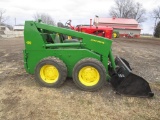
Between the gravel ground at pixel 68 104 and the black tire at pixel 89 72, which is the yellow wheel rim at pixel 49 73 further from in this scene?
the black tire at pixel 89 72

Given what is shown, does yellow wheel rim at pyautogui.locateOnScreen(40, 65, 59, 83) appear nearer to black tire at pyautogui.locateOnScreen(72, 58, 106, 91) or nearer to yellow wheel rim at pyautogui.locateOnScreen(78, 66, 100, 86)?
black tire at pyautogui.locateOnScreen(72, 58, 106, 91)

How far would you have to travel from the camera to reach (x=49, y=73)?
15.9 feet

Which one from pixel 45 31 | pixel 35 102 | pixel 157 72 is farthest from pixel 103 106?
pixel 157 72

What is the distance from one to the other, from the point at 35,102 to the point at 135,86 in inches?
81.5

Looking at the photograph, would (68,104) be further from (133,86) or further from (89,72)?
(133,86)

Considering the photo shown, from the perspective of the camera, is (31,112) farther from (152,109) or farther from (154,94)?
(154,94)

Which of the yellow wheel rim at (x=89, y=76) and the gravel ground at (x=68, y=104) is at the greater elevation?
the yellow wheel rim at (x=89, y=76)

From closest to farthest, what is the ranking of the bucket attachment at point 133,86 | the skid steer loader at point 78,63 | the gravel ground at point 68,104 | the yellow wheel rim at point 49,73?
the gravel ground at point 68,104 → the bucket attachment at point 133,86 → the skid steer loader at point 78,63 → the yellow wheel rim at point 49,73

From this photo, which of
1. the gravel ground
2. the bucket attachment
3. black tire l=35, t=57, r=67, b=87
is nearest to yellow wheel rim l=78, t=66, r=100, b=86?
the gravel ground

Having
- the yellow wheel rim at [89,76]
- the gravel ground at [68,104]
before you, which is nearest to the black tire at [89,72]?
the yellow wheel rim at [89,76]

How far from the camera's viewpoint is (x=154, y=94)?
14.9 ft

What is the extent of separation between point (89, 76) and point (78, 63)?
0.38 meters

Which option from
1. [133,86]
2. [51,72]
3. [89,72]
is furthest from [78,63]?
[133,86]

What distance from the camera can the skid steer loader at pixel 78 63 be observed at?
4516 mm
